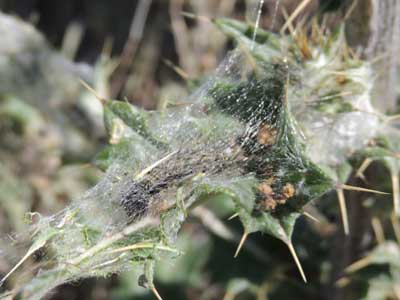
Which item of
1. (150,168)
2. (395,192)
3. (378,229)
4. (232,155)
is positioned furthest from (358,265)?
(150,168)

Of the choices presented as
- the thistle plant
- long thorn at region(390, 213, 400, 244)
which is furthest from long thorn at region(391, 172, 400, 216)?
long thorn at region(390, 213, 400, 244)

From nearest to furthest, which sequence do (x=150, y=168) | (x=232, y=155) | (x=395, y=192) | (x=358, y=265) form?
1. (x=150, y=168)
2. (x=232, y=155)
3. (x=395, y=192)
4. (x=358, y=265)

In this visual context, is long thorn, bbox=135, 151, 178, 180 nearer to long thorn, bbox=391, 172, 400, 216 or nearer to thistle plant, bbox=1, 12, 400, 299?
thistle plant, bbox=1, 12, 400, 299

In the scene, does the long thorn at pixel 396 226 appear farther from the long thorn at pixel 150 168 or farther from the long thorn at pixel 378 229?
the long thorn at pixel 150 168

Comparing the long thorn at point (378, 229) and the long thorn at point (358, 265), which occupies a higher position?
the long thorn at point (378, 229)

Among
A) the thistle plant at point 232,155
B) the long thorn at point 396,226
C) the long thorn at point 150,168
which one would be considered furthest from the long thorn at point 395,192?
the long thorn at point 150,168

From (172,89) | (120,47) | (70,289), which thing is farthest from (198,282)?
(120,47)

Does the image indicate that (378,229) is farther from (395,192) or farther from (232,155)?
(232,155)

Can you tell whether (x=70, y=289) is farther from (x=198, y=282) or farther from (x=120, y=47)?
(x=120, y=47)
